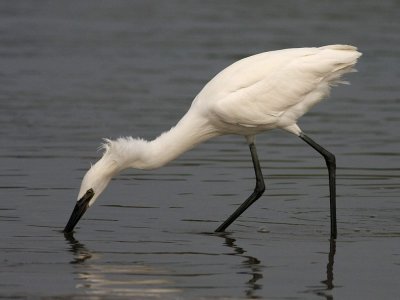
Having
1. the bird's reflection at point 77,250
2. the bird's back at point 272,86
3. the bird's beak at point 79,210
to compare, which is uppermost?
the bird's back at point 272,86

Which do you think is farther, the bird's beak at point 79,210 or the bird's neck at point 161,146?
the bird's neck at point 161,146

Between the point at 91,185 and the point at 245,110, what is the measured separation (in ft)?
5.36

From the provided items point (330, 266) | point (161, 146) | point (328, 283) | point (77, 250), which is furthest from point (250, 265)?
point (161, 146)

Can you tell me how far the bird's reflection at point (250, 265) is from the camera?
9789 millimetres

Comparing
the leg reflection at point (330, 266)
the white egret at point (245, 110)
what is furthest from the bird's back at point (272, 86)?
the leg reflection at point (330, 266)

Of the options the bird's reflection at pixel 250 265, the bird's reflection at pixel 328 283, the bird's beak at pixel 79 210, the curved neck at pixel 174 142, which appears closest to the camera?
the bird's reflection at pixel 328 283

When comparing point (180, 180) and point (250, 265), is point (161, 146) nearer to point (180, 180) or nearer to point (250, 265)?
point (250, 265)

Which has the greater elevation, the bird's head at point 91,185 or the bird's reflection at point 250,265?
the bird's head at point 91,185

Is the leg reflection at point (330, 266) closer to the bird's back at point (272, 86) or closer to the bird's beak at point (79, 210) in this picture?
the bird's back at point (272, 86)

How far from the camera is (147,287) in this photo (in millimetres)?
9812

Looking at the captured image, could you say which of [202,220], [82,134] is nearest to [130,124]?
[82,134]

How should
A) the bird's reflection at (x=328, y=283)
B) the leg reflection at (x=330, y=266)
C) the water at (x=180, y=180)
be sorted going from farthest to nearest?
the water at (x=180, y=180) < the leg reflection at (x=330, y=266) < the bird's reflection at (x=328, y=283)

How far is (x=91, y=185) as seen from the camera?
11.9m

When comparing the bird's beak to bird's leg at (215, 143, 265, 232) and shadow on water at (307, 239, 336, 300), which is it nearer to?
bird's leg at (215, 143, 265, 232)
